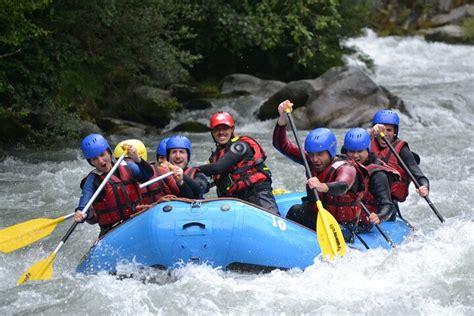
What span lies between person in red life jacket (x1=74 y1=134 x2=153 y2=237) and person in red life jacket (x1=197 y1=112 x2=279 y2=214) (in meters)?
0.55

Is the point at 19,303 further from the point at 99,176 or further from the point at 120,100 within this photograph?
the point at 120,100

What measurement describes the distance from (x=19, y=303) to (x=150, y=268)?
0.92 m

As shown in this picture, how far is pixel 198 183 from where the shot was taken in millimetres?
5891

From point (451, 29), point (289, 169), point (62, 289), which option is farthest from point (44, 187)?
point (451, 29)

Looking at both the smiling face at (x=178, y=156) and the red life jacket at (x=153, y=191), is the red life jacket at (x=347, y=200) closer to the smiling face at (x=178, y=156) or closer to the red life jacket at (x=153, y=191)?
the smiling face at (x=178, y=156)

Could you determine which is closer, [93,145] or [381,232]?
[93,145]

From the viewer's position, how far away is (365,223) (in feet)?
20.0

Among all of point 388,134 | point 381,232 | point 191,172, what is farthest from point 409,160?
point 191,172

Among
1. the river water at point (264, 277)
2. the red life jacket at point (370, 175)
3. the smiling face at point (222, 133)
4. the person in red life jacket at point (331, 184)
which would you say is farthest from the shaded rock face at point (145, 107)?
the person in red life jacket at point (331, 184)

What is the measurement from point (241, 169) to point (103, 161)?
3.69ft

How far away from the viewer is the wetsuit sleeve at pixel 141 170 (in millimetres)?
5711

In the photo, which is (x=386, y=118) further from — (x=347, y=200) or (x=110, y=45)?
(x=110, y=45)

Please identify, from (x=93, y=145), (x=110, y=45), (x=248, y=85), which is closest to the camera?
(x=93, y=145)

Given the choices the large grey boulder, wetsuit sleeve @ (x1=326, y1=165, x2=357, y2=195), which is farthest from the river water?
the large grey boulder
